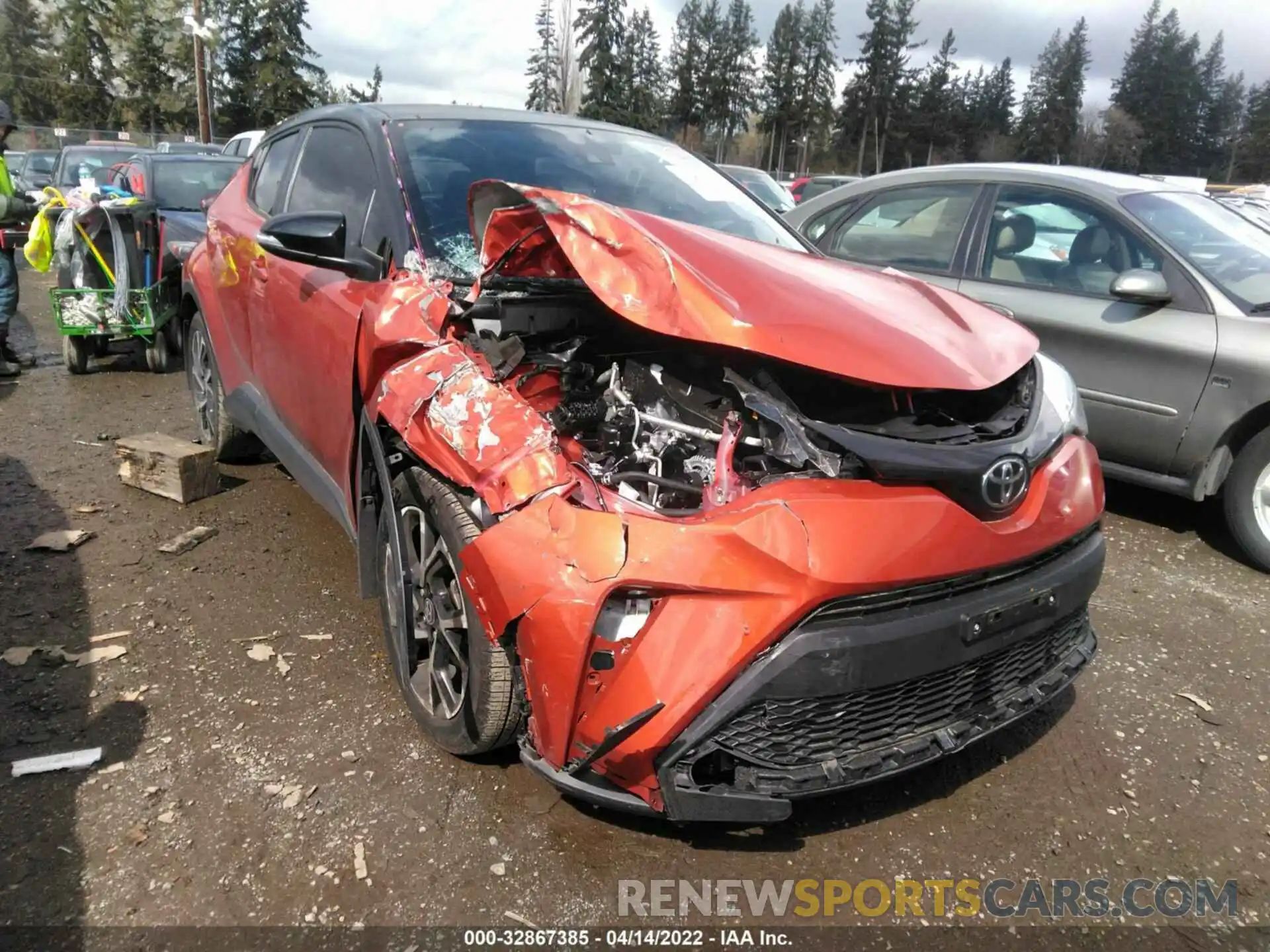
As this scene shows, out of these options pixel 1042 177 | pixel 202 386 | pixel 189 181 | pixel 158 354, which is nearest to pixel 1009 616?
pixel 1042 177

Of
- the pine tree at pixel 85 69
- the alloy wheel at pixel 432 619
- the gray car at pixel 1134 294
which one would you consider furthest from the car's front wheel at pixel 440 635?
the pine tree at pixel 85 69

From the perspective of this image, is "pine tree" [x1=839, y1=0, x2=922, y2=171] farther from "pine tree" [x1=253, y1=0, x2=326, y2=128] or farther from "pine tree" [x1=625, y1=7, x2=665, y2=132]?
"pine tree" [x1=253, y1=0, x2=326, y2=128]

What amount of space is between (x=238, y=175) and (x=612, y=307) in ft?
11.3

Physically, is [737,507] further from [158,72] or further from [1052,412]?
[158,72]

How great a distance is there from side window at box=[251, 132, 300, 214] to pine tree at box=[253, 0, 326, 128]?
54.5 meters

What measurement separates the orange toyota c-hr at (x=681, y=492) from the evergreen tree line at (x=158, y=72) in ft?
184

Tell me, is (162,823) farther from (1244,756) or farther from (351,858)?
(1244,756)

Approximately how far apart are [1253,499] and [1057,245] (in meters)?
1.65

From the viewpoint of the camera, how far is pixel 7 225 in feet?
23.3

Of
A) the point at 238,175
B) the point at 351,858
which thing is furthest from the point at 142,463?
the point at 351,858

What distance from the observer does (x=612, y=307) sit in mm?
2223

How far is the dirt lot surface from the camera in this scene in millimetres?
2195

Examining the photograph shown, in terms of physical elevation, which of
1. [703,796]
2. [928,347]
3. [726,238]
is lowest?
[703,796]

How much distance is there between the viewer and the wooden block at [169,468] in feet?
14.8
